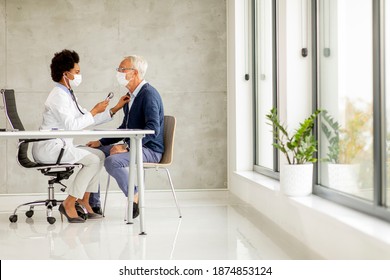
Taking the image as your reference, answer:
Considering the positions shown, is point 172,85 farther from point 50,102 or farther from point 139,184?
point 139,184

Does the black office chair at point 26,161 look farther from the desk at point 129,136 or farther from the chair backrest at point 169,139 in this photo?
the chair backrest at point 169,139

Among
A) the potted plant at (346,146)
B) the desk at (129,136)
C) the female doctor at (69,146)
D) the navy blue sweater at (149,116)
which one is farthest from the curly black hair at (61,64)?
the potted plant at (346,146)

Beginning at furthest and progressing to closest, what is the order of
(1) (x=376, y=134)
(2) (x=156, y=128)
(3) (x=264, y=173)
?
(3) (x=264, y=173), (2) (x=156, y=128), (1) (x=376, y=134)

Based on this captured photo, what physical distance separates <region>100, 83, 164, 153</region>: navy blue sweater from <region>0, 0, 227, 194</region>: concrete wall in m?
1.64

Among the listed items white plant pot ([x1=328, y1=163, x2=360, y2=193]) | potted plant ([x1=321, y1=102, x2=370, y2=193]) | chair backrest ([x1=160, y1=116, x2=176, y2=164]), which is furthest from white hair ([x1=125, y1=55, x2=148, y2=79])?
white plant pot ([x1=328, y1=163, x2=360, y2=193])

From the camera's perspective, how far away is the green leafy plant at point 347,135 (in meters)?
3.49

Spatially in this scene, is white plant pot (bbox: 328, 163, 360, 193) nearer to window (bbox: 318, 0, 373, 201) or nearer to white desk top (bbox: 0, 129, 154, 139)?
window (bbox: 318, 0, 373, 201)

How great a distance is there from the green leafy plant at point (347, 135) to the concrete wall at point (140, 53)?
3.15 metres

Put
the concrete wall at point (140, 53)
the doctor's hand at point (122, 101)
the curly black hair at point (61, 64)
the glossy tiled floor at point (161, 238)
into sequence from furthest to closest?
the concrete wall at point (140, 53)
the doctor's hand at point (122, 101)
the curly black hair at point (61, 64)
the glossy tiled floor at point (161, 238)

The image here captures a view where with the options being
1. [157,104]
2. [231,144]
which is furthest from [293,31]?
[231,144]

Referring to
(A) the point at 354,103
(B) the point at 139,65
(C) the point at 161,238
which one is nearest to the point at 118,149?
(B) the point at 139,65

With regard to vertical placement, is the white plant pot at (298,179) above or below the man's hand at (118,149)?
below

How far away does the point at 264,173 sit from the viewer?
6.14 metres
